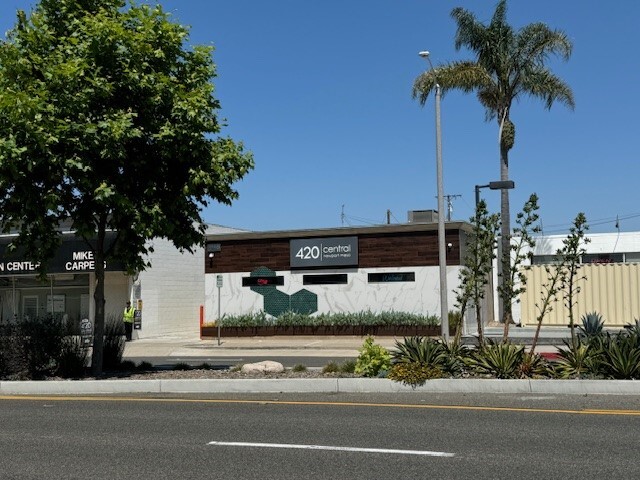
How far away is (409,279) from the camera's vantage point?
2911 cm

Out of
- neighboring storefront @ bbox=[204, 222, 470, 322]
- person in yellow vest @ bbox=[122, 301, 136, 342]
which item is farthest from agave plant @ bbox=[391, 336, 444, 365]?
person in yellow vest @ bbox=[122, 301, 136, 342]

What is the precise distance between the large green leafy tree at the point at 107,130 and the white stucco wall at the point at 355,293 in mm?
15945

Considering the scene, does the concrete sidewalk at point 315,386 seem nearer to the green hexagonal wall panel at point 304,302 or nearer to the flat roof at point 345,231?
the flat roof at point 345,231

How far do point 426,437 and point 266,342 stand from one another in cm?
2223

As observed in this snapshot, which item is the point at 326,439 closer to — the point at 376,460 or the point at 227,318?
the point at 376,460

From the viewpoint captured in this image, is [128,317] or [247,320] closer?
[128,317]

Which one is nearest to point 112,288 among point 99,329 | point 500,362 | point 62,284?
point 62,284

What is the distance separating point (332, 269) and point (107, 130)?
62.3ft

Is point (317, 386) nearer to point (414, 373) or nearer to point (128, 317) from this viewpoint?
point (414, 373)

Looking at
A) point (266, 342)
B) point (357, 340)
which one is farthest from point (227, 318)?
point (357, 340)

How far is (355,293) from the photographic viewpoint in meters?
30.1

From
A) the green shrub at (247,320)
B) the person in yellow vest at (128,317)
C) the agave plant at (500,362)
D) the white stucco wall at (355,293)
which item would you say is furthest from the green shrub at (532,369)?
the person in yellow vest at (128,317)

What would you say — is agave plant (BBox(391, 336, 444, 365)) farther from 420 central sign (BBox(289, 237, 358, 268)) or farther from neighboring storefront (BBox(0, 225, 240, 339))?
neighboring storefront (BBox(0, 225, 240, 339))

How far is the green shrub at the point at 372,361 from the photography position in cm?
1170
